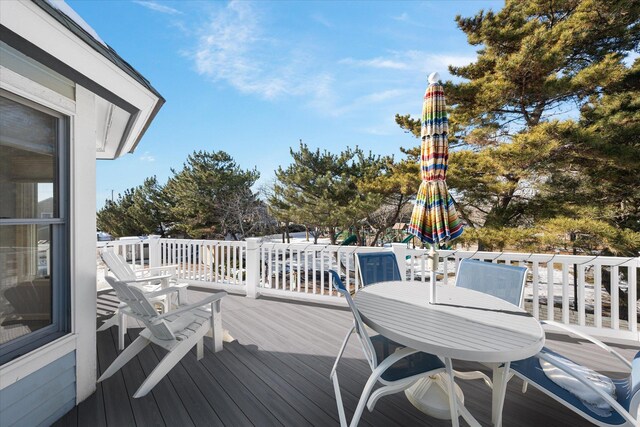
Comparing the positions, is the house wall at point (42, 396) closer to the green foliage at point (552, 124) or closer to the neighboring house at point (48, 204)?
the neighboring house at point (48, 204)

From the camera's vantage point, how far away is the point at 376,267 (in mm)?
3168

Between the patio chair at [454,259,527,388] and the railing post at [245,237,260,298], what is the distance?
10.6 feet

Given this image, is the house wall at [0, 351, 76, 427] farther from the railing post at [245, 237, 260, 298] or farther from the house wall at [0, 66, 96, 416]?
the railing post at [245, 237, 260, 298]

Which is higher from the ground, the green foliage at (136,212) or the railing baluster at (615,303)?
the green foliage at (136,212)

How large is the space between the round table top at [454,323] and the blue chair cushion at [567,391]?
279 mm

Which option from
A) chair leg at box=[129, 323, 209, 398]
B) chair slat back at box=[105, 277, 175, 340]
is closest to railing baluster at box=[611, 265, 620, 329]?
chair leg at box=[129, 323, 209, 398]

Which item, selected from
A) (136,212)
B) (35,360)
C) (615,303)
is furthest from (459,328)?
(136,212)

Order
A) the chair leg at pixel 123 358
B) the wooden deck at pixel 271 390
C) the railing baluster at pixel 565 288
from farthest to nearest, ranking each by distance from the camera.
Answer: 1. the railing baluster at pixel 565 288
2. the chair leg at pixel 123 358
3. the wooden deck at pixel 271 390

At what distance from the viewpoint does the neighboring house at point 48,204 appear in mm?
1673

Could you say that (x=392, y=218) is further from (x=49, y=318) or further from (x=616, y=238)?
(x=49, y=318)

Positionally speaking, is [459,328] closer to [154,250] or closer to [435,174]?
[435,174]

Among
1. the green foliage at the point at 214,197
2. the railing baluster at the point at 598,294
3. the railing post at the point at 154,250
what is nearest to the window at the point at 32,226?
the railing post at the point at 154,250

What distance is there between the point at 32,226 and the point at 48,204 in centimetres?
18

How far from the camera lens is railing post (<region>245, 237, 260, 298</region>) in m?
4.87
